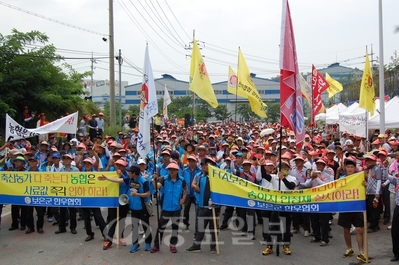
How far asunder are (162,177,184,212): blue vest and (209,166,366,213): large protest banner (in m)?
0.59

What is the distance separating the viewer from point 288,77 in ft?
24.7

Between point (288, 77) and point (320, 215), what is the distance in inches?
109

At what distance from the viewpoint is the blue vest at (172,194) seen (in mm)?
7293

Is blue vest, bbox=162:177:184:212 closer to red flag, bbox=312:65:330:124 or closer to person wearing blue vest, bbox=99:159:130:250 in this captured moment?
person wearing blue vest, bbox=99:159:130:250

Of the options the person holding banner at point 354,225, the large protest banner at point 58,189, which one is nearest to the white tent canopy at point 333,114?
the person holding banner at point 354,225

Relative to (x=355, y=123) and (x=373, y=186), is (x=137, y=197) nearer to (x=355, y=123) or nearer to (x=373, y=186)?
(x=373, y=186)

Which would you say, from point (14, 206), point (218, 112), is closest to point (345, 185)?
point (14, 206)

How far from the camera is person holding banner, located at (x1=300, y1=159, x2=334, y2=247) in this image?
777 centimetres

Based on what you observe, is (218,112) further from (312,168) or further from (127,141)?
(312,168)

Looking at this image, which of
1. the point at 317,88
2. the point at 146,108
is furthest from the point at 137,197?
the point at 317,88

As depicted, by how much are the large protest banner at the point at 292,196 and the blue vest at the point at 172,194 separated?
1.94 feet

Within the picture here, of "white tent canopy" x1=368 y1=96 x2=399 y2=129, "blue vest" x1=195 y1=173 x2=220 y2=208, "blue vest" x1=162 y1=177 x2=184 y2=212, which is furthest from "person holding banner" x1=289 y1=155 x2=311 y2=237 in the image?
"white tent canopy" x1=368 y1=96 x2=399 y2=129

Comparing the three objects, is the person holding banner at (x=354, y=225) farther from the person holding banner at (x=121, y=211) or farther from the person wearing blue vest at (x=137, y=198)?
the person holding banner at (x=121, y=211)

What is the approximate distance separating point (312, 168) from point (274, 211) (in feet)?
6.84
